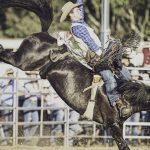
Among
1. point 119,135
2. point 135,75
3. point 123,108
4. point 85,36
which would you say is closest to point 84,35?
point 85,36

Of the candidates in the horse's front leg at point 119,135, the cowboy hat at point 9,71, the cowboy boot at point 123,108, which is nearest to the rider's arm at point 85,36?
the cowboy boot at point 123,108

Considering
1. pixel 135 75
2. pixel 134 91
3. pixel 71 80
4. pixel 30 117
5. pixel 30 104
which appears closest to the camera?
pixel 134 91

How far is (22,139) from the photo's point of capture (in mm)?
13484

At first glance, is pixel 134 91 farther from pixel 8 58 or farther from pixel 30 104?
pixel 30 104

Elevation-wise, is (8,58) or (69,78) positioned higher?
(8,58)

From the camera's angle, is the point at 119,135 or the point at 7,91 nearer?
the point at 119,135

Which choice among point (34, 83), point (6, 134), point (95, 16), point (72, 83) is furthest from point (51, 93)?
point (95, 16)

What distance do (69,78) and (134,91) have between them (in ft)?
3.26

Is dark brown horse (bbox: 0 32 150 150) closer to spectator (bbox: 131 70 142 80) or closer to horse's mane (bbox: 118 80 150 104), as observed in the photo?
horse's mane (bbox: 118 80 150 104)

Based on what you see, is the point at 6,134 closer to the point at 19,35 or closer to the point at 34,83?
the point at 34,83

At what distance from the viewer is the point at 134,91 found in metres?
10.1

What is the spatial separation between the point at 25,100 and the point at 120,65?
12.5 ft

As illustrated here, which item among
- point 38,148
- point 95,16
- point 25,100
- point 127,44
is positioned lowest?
point 38,148

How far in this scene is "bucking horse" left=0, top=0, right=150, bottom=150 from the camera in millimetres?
10227
